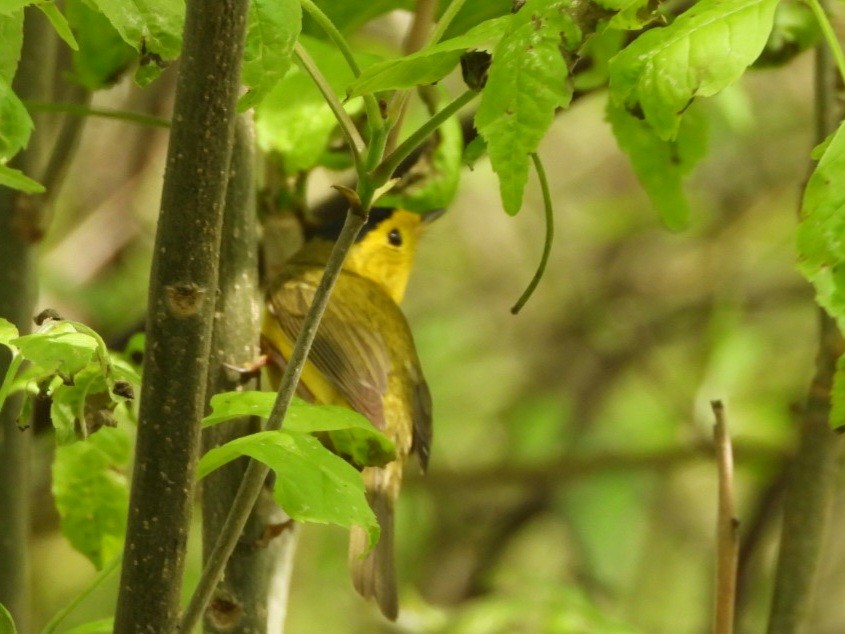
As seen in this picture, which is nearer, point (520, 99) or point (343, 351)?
point (520, 99)

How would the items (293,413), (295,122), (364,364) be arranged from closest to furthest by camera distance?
1. (293,413)
2. (295,122)
3. (364,364)

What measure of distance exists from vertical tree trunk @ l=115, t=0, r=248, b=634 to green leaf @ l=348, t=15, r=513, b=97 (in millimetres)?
121

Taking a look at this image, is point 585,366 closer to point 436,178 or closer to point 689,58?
point 436,178

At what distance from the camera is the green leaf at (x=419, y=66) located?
945mm

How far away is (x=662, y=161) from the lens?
1629 millimetres

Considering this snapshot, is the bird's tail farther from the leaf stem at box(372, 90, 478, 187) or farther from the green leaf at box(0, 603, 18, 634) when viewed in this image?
the leaf stem at box(372, 90, 478, 187)

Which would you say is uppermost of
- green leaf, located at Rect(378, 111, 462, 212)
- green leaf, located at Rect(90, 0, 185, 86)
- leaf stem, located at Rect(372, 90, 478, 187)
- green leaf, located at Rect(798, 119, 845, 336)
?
green leaf, located at Rect(378, 111, 462, 212)

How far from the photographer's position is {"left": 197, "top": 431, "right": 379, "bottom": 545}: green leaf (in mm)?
989

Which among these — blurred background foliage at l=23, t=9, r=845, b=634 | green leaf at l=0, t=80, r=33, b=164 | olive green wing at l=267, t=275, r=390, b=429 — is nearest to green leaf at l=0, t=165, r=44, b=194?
green leaf at l=0, t=80, r=33, b=164

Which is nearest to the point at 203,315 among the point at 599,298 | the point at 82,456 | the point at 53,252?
the point at 82,456

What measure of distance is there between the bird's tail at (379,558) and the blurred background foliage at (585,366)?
126 centimetres

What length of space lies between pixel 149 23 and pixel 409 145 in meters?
0.24

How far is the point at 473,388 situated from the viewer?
5426 millimetres

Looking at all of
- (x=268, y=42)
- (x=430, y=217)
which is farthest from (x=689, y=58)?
(x=430, y=217)
